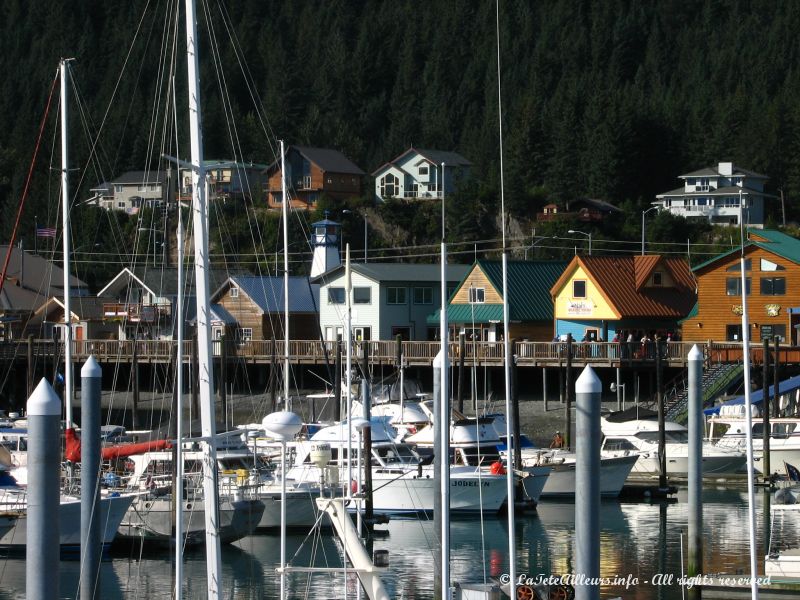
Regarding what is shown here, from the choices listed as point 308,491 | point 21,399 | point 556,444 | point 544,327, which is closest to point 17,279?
point 21,399

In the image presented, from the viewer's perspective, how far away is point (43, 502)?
13.8m

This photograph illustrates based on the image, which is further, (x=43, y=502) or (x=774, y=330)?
(x=774, y=330)

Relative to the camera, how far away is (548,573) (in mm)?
32031

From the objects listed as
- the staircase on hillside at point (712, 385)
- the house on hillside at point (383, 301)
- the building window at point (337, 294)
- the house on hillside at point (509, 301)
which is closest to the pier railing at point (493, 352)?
the staircase on hillside at point (712, 385)

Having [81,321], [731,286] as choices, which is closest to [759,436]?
[731,286]

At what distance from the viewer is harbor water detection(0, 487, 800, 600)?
3045cm

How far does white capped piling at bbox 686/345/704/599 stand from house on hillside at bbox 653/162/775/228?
95.5 metres

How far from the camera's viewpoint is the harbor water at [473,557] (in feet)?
99.9

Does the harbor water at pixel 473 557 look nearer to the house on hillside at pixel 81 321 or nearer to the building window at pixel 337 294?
the building window at pixel 337 294

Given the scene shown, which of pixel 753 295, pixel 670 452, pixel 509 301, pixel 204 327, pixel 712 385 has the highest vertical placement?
pixel 509 301

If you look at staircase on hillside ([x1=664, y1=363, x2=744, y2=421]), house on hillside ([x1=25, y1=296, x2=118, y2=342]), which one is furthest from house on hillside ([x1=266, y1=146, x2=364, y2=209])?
staircase on hillside ([x1=664, y1=363, x2=744, y2=421])

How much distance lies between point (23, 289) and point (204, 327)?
75853 mm

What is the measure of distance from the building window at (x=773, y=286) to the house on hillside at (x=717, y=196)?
58.2m

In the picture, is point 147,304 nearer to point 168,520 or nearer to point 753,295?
point 753,295
